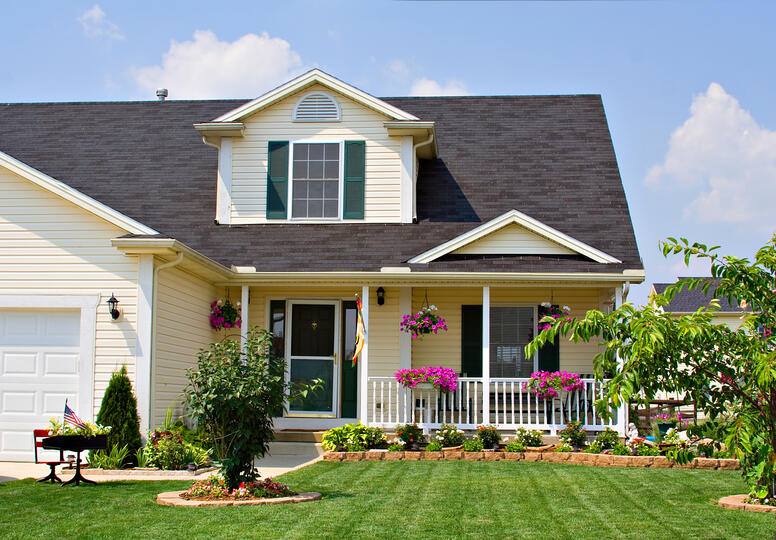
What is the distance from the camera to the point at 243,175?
15.6 meters

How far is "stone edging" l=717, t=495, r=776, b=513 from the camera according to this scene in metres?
8.24

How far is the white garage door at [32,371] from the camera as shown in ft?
38.8

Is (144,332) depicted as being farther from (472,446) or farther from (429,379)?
(472,446)

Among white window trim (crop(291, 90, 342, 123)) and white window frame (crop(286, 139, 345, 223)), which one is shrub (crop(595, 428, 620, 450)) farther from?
white window trim (crop(291, 90, 342, 123))

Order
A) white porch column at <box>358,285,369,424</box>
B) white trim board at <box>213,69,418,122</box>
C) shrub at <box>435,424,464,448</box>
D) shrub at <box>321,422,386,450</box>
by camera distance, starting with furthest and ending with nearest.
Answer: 1. white trim board at <box>213,69,418,122</box>
2. white porch column at <box>358,285,369,424</box>
3. shrub at <box>435,424,464,448</box>
4. shrub at <box>321,422,386,450</box>

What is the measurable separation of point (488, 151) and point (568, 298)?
11.8ft

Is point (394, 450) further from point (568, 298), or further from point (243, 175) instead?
point (243, 175)

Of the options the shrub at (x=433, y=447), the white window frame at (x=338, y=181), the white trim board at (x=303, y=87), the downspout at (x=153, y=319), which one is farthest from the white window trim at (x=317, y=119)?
the shrub at (x=433, y=447)

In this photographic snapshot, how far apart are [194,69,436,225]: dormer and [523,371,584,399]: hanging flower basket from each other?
3843mm

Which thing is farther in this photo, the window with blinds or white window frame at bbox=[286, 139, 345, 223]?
white window frame at bbox=[286, 139, 345, 223]

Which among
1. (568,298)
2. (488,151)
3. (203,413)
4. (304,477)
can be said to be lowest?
(304,477)

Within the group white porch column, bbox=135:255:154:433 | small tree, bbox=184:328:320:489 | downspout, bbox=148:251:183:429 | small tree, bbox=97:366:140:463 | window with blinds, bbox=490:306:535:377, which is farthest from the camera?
window with blinds, bbox=490:306:535:377

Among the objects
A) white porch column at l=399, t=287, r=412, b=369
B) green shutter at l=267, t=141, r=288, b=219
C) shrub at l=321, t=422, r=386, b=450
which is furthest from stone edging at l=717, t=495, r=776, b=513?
green shutter at l=267, t=141, r=288, b=219

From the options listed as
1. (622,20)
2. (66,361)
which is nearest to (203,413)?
(66,361)
